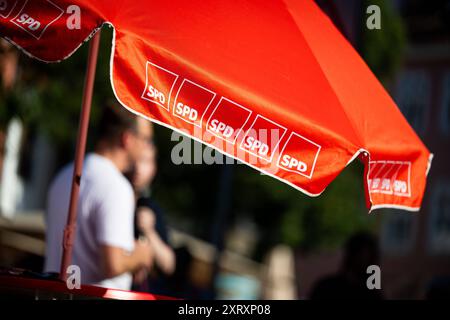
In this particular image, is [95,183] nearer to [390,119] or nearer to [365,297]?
[390,119]

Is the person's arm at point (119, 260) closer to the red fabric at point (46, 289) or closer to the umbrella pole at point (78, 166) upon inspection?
the umbrella pole at point (78, 166)

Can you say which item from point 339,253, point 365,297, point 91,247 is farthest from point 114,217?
→ point 339,253

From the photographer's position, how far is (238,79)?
3604mm

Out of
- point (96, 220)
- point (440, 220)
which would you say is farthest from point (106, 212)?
point (440, 220)

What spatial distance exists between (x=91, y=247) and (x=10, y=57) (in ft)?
22.4

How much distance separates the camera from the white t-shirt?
4469 mm

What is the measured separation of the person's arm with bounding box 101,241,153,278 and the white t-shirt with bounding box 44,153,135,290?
1.2 inches

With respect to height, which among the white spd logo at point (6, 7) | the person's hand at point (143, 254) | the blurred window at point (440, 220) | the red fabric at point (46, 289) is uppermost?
the blurred window at point (440, 220)

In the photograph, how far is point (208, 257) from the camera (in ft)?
54.5

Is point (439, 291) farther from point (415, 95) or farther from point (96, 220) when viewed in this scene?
point (415, 95)

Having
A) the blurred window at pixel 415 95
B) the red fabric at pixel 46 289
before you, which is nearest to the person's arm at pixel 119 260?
the red fabric at pixel 46 289

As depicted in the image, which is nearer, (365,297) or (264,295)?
(365,297)

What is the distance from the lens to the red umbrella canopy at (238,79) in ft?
11.3

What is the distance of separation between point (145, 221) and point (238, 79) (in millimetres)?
1781
